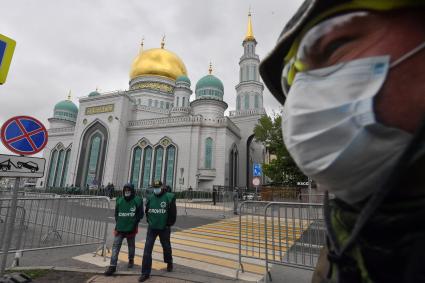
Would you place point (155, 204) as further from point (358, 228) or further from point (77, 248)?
point (358, 228)

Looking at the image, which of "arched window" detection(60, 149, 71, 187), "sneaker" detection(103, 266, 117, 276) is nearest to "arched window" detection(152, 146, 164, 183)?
"arched window" detection(60, 149, 71, 187)

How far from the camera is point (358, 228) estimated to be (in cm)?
86

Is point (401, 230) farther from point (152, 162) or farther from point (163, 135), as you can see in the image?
point (152, 162)

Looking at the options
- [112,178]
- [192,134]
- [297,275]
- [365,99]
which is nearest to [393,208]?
[365,99]

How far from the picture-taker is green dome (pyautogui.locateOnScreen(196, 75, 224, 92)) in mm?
38281

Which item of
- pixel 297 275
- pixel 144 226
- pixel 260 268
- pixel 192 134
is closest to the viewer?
pixel 297 275

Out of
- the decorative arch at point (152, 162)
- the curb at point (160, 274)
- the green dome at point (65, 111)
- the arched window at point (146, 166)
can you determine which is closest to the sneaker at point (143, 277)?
the curb at point (160, 274)

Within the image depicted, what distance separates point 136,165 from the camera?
1422 inches

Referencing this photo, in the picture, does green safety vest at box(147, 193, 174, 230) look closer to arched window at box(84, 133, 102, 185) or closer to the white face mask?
the white face mask

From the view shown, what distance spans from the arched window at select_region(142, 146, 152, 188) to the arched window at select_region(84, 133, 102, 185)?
22.7 feet

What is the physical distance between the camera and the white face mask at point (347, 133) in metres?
0.81

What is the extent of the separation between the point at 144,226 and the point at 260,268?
620 centimetres

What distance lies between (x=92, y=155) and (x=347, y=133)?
135 ft

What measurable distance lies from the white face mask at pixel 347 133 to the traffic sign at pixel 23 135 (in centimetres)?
508
